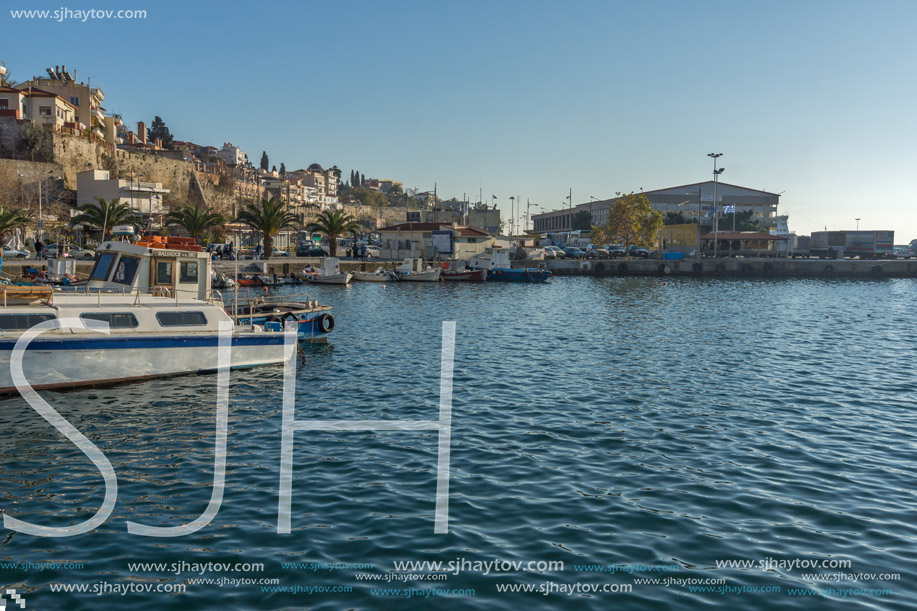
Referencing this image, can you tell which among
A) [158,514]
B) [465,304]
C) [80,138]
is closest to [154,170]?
[80,138]

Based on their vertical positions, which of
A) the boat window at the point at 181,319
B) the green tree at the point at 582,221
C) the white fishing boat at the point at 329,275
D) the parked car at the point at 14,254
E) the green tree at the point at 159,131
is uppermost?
the green tree at the point at 159,131

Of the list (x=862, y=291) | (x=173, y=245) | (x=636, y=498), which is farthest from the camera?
(x=862, y=291)

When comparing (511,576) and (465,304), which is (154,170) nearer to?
(465,304)

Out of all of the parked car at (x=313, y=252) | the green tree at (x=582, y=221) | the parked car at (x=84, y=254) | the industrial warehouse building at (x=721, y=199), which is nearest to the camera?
the parked car at (x=84, y=254)

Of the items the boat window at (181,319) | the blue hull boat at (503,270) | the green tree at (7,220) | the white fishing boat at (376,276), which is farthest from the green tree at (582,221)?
the boat window at (181,319)

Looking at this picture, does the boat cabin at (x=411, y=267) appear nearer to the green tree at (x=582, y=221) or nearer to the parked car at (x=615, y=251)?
the parked car at (x=615, y=251)

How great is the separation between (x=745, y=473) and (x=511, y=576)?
6834 mm

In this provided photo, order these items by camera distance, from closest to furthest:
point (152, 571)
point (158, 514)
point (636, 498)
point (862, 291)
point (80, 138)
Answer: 1. point (152, 571)
2. point (158, 514)
3. point (636, 498)
4. point (862, 291)
5. point (80, 138)

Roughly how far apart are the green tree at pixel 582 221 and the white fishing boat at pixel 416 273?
322 ft

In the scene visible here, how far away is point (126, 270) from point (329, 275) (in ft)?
143

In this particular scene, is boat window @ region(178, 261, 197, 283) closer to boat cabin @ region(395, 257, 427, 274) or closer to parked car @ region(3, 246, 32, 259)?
parked car @ region(3, 246, 32, 259)

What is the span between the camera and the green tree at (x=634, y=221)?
104 meters

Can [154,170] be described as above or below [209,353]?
above

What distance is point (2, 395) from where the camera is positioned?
62.8 ft
